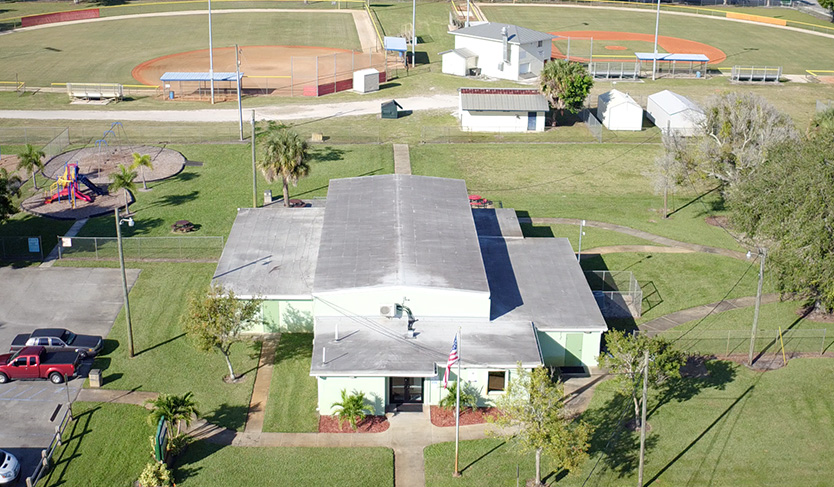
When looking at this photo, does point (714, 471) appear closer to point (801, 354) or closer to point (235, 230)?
point (801, 354)

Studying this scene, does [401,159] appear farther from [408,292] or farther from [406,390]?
[406,390]

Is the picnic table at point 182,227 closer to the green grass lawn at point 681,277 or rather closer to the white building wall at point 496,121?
the green grass lawn at point 681,277

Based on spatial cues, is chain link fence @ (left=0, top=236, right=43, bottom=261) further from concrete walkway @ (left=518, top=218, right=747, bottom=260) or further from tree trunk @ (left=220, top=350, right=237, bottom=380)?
Result: concrete walkway @ (left=518, top=218, right=747, bottom=260)

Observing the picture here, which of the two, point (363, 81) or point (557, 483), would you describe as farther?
point (363, 81)

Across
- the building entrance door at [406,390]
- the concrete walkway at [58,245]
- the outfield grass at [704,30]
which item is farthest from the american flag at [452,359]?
the outfield grass at [704,30]

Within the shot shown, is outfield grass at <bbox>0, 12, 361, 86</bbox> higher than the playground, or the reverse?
outfield grass at <bbox>0, 12, 361, 86</bbox>

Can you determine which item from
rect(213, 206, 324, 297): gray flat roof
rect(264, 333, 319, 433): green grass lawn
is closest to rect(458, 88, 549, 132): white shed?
rect(213, 206, 324, 297): gray flat roof

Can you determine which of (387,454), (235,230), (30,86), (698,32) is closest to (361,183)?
(235,230)
